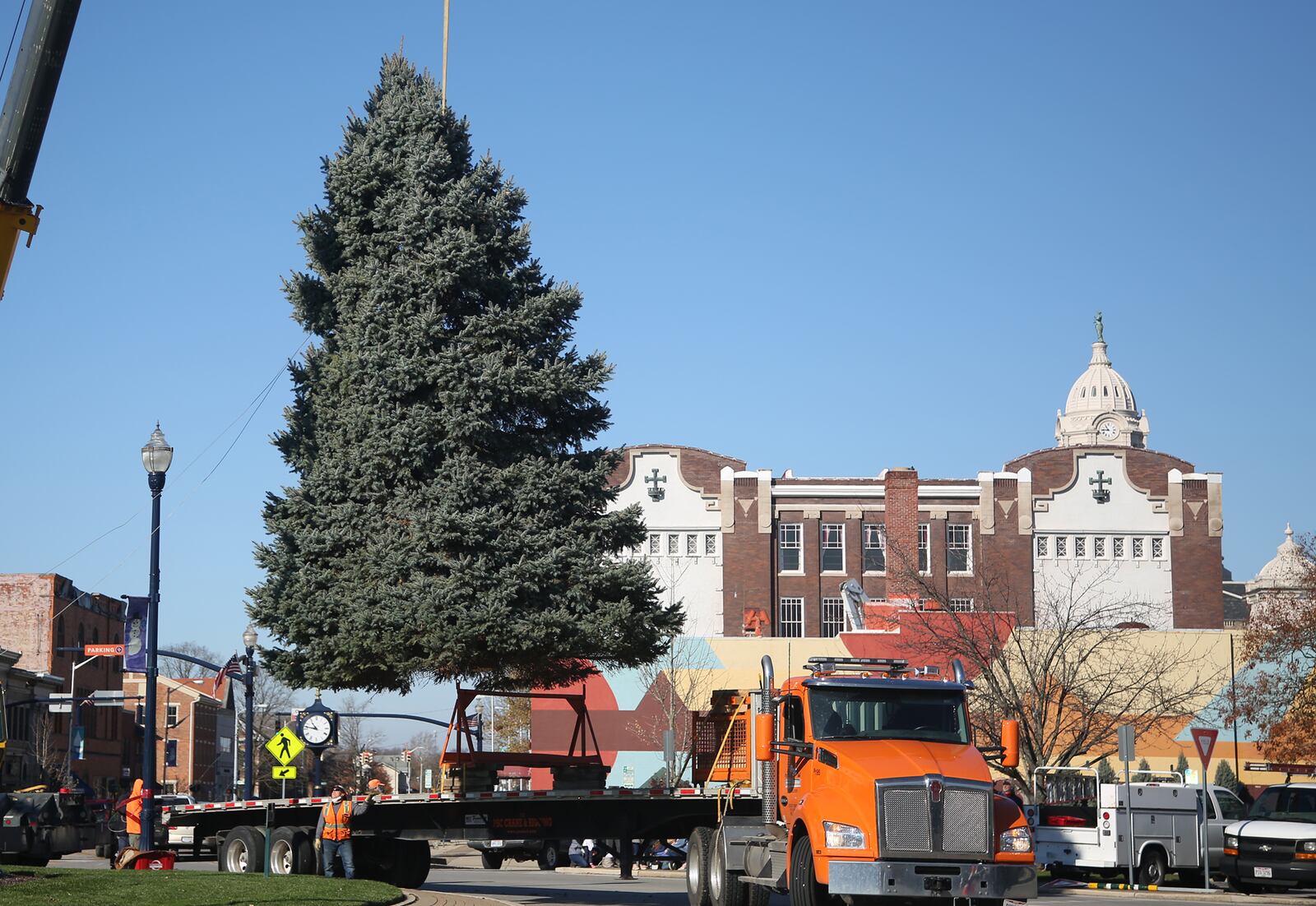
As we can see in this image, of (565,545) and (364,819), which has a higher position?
(565,545)

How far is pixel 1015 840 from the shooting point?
55.4 feet

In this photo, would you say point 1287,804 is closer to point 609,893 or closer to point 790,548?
point 609,893

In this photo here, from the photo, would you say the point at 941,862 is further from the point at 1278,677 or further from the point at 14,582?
the point at 14,582

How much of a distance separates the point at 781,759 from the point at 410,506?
32.7ft

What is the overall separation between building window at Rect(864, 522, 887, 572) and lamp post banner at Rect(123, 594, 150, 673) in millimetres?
51743

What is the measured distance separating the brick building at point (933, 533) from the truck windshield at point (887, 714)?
222ft

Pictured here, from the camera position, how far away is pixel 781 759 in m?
19.4

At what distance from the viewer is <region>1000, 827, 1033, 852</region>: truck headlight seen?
1683cm

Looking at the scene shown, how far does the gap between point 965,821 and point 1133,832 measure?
15.6 meters

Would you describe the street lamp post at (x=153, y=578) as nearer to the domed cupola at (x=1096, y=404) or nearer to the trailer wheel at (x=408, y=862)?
the trailer wheel at (x=408, y=862)

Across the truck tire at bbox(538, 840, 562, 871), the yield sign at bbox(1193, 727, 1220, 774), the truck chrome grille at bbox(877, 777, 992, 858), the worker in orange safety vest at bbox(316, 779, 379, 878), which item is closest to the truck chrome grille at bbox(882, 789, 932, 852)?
the truck chrome grille at bbox(877, 777, 992, 858)

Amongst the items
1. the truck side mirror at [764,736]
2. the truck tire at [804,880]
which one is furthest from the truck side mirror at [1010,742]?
the truck side mirror at [764,736]

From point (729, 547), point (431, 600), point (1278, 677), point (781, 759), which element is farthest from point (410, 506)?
point (729, 547)

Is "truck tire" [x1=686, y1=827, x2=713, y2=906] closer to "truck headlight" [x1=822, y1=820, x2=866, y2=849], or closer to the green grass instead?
the green grass
